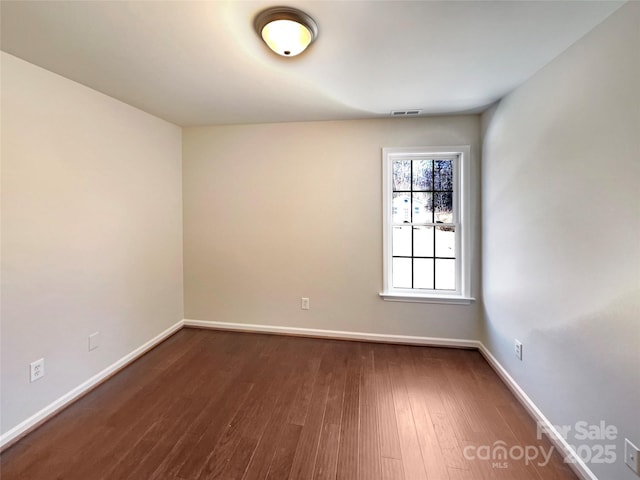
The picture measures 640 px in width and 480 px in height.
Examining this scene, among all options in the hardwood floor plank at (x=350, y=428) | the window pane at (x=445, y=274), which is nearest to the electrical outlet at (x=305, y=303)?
the hardwood floor plank at (x=350, y=428)

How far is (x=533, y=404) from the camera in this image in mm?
1892

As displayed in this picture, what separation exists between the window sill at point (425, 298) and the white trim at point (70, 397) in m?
2.49

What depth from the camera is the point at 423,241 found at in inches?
117

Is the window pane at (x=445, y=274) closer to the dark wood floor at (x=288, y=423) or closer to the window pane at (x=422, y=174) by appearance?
the dark wood floor at (x=288, y=423)

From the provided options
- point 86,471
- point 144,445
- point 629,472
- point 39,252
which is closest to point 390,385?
point 629,472

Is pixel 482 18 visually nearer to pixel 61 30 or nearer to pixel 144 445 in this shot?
pixel 61 30

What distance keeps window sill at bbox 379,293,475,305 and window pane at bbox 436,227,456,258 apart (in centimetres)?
44

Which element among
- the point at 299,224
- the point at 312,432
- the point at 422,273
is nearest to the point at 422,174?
the point at 422,273

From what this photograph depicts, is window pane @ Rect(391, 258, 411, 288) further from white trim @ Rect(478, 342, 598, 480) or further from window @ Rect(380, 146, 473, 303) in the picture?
white trim @ Rect(478, 342, 598, 480)

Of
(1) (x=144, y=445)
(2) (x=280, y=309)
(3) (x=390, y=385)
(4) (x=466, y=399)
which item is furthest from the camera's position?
(2) (x=280, y=309)

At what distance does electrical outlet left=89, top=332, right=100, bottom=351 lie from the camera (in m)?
2.21

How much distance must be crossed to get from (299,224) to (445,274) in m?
1.67

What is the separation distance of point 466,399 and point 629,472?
2.99 ft

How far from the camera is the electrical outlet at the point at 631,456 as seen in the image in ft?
3.85
